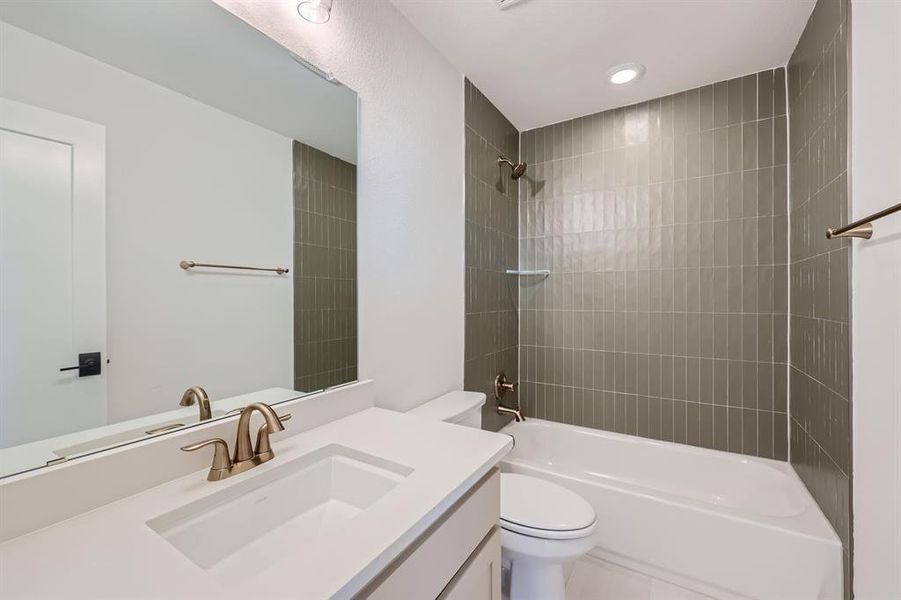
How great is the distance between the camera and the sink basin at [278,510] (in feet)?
2.23

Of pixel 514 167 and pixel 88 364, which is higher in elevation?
pixel 514 167

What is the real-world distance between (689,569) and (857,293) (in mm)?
1270

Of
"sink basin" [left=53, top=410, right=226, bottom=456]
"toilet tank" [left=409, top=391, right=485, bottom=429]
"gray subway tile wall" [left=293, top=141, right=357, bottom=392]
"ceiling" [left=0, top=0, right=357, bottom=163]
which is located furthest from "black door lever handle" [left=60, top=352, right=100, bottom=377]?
"toilet tank" [left=409, top=391, right=485, bottom=429]

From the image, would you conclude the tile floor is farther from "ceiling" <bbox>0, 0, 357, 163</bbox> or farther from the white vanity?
"ceiling" <bbox>0, 0, 357, 163</bbox>

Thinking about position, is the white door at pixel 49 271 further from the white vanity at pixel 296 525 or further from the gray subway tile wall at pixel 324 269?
the gray subway tile wall at pixel 324 269

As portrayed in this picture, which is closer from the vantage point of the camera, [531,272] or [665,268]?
[665,268]

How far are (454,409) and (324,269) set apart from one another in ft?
2.71

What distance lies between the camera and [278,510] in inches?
32.1

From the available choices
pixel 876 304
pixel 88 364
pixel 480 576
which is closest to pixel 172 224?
pixel 88 364

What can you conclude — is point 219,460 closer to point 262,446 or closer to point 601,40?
point 262,446

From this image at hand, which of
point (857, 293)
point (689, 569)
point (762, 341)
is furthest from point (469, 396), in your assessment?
point (762, 341)

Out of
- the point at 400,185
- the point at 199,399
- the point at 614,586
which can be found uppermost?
the point at 400,185

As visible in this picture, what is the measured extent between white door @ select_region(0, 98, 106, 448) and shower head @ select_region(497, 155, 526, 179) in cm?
195

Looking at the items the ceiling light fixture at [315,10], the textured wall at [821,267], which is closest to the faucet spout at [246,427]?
the ceiling light fixture at [315,10]
